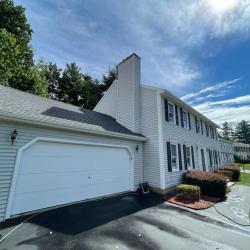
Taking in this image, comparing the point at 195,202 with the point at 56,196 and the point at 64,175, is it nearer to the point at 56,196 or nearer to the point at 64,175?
the point at 64,175

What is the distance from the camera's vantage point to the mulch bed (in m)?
8.27

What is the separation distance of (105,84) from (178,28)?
65.3 ft

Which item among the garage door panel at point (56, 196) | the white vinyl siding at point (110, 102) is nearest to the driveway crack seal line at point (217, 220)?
the garage door panel at point (56, 196)

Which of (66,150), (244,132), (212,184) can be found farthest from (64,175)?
(244,132)

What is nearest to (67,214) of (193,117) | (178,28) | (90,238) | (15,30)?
(90,238)

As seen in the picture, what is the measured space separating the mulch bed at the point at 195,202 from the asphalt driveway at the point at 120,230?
123 centimetres

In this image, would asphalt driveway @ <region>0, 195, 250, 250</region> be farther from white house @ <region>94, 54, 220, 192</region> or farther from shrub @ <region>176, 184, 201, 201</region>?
white house @ <region>94, 54, 220, 192</region>

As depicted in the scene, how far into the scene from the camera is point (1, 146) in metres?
5.33

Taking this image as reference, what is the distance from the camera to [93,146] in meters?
8.16

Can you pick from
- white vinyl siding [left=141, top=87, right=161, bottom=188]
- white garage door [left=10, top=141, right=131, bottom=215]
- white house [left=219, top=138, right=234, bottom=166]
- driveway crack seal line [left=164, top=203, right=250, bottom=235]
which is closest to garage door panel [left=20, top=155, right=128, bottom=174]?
white garage door [left=10, top=141, right=131, bottom=215]

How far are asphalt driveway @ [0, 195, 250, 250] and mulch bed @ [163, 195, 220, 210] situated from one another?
1.23 m

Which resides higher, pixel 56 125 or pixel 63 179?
pixel 56 125

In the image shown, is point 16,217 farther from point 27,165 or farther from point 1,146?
point 1,146

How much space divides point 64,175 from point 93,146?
6.02 feet
